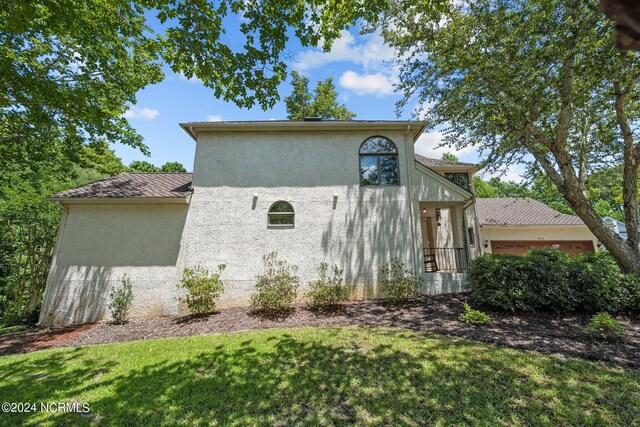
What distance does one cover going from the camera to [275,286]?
27.4 feet

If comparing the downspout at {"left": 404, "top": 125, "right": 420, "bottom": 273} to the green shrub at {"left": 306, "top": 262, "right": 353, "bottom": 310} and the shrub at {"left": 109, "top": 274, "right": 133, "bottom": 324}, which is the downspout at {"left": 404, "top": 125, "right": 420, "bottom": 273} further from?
the shrub at {"left": 109, "top": 274, "right": 133, "bottom": 324}

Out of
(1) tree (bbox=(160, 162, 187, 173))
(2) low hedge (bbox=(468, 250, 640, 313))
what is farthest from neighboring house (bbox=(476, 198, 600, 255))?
(1) tree (bbox=(160, 162, 187, 173))

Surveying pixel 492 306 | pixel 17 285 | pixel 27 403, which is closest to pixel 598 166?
pixel 492 306

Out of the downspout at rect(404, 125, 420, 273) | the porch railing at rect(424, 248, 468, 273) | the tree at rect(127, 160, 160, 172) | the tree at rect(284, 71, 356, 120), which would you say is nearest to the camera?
the downspout at rect(404, 125, 420, 273)

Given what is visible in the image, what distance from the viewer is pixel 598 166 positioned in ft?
34.4

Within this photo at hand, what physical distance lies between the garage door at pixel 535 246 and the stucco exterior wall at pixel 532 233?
0.21 metres

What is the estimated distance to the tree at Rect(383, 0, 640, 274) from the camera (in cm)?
702

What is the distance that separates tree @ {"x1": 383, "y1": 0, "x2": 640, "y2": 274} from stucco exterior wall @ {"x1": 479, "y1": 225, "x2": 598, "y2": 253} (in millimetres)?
6490

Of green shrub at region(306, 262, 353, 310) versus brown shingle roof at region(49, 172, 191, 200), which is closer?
green shrub at region(306, 262, 353, 310)

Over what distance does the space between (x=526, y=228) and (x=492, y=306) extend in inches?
444

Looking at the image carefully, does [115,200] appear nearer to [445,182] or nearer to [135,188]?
[135,188]

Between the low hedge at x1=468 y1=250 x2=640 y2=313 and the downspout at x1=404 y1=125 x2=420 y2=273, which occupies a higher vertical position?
the downspout at x1=404 y1=125 x2=420 y2=273

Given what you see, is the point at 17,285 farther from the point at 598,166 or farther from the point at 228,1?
the point at 598,166

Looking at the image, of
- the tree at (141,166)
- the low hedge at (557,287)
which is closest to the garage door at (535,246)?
the low hedge at (557,287)
